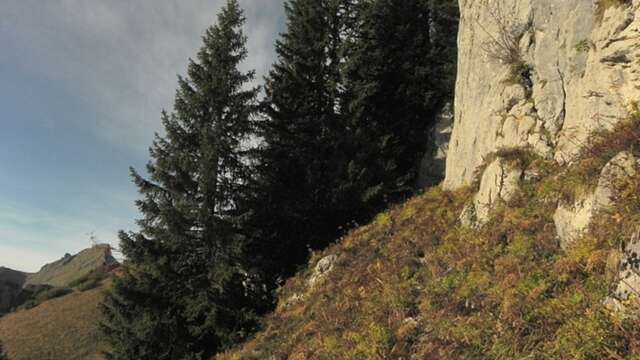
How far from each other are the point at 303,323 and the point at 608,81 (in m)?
10.5

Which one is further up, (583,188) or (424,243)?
(583,188)

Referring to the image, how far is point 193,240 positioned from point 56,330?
19.9 meters

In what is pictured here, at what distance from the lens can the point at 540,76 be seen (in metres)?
14.5

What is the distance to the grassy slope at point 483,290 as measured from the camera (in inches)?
294

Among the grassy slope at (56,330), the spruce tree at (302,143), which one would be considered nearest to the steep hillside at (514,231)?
the spruce tree at (302,143)

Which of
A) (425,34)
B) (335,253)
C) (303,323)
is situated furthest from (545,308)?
(425,34)

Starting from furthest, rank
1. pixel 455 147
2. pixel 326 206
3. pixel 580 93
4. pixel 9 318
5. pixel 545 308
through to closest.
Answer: pixel 9 318 → pixel 326 206 → pixel 455 147 → pixel 580 93 → pixel 545 308

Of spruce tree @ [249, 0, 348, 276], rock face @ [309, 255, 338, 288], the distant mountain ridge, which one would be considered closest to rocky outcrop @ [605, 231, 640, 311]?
rock face @ [309, 255, 338, 288]

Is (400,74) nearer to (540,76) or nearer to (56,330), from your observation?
(540,76)

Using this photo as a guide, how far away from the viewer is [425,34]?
27609 mm

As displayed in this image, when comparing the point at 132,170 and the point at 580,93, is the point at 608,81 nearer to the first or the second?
the point at 580,93

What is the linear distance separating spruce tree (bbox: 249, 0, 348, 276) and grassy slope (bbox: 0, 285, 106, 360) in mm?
13149

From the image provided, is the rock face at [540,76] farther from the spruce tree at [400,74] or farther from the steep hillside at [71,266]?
the steep hillside at [71,266]

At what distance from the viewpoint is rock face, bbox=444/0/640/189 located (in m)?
10.7
